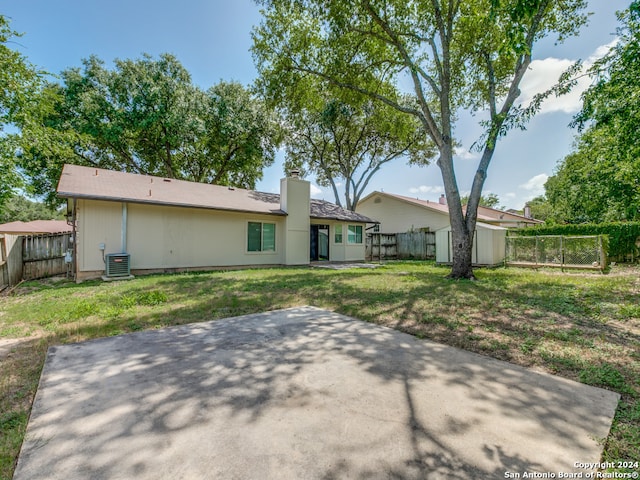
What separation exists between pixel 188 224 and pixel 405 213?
14.9 metres

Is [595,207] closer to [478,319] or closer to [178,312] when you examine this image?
[478,319]

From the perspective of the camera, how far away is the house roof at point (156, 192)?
9.10 m

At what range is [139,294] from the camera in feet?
21.4

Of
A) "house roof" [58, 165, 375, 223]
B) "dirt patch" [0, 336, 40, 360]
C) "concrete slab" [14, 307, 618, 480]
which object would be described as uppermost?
"house roof" [58, 165, 375, 223]

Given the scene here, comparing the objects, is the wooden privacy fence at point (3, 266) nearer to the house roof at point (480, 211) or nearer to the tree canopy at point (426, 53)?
the tree canopy at point (426, 53)

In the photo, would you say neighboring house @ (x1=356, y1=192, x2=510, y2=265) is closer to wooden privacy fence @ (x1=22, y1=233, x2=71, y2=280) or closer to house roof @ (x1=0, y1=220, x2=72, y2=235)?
wooden privacy fence @ (x1=22, y1=233, x2=71, y2=280)

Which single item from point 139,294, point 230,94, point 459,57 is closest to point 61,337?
point 139,294

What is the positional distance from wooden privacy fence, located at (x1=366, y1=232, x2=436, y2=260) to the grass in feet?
30.6

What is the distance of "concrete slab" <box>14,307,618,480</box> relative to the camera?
165cm

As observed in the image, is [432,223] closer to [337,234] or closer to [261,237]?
[337,234]

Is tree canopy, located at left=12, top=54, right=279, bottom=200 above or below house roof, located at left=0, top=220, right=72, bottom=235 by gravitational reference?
above

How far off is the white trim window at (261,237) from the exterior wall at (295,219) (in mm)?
591

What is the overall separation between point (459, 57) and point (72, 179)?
13.7 meters

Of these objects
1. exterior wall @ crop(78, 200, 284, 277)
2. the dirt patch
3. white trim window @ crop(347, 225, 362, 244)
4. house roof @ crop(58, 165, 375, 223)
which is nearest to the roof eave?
house roof @ crop(58, 165, 375, 223)
